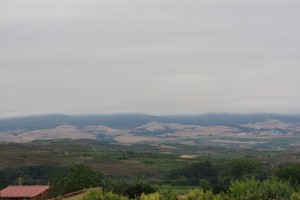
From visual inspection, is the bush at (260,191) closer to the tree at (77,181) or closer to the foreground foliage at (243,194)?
the foreground foliage at (243,194)

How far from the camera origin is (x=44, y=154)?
131 meters

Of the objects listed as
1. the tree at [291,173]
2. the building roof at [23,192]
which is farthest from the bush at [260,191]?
the tree at [291,173]

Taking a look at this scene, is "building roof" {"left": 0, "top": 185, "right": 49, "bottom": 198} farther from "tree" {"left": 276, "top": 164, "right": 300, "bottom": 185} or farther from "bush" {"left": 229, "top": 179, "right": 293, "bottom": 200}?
"tree" {"left": 276, "top": 164, "right": 300, "bottom": 185}

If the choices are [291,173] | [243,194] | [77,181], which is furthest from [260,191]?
[291,173]

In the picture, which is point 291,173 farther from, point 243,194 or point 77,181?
point 243,194

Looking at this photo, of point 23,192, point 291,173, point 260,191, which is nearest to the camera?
point 260,191

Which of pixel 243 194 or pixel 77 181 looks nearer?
pixel 243 194

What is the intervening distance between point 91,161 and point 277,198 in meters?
93.3

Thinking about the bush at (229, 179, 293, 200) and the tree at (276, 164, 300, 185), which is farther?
the tree at (276, 164, 300, 185)

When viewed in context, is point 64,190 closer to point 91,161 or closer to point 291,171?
point 291,171

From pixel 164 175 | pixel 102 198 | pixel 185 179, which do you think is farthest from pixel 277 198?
pixel 164 175

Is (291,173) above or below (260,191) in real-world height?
below

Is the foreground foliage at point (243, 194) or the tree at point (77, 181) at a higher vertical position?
the foreground foliage at point (243, 194)

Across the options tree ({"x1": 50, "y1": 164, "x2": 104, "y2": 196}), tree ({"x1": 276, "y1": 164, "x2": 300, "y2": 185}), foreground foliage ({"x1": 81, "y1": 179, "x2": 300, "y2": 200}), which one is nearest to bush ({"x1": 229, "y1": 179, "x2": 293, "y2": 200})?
foreground foliage ({"x1": 81, "y1": 179, "x2": 300, "y2": 200})
